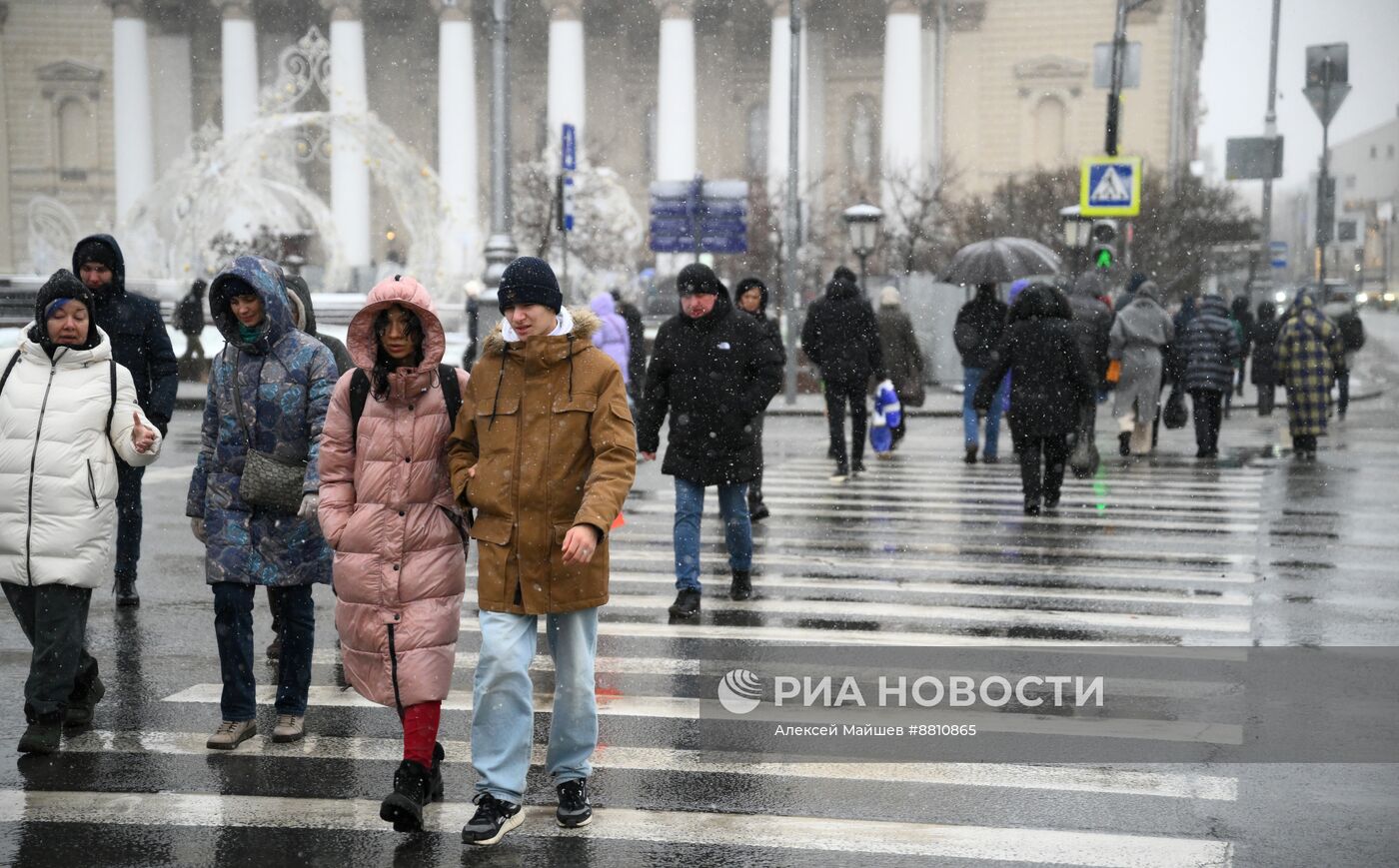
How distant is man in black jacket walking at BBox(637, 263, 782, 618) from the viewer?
31.8 ft

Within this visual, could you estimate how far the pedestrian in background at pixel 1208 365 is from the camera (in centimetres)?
1900

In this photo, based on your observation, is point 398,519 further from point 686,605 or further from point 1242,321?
point 1242,321

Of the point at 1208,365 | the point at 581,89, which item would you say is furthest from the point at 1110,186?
the point at 581,89

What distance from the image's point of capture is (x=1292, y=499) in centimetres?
1571

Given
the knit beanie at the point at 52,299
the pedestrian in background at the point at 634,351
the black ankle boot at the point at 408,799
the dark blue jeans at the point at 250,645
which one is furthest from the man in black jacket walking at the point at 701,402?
the pedestrian in background at the point at 634,351

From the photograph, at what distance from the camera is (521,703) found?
562 cm

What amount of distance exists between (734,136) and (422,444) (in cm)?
6330

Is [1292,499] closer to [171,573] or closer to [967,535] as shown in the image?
[967,535]

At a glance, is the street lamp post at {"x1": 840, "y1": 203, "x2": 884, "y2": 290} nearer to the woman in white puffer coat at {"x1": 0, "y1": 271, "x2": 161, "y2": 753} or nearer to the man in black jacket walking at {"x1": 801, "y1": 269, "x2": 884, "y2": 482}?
the man in black jacket walking at {"x1": 801, "y1": 269, "x2": 884, "y2": 482}

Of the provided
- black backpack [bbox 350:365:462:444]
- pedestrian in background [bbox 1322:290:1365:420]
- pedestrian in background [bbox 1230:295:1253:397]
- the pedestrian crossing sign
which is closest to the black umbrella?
the pedestrian crossing sign

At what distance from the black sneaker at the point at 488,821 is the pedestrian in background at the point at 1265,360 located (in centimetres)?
2370

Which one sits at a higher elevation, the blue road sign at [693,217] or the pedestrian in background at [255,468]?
the blue road sign at [693,217]

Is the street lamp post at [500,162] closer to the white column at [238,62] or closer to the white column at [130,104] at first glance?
the white column at [238,62]

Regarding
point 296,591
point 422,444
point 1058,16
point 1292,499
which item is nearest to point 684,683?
point 296,591
